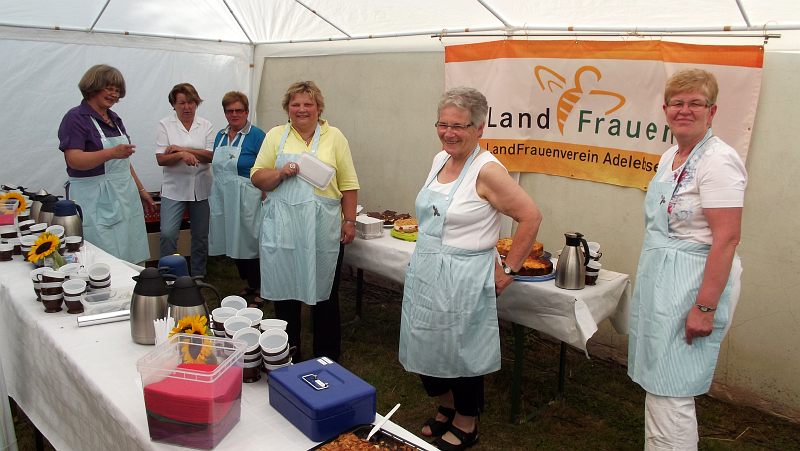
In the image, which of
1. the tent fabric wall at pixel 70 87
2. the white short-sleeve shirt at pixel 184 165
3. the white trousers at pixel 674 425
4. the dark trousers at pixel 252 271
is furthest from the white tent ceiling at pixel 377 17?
the dark trousers at pixel 252 271

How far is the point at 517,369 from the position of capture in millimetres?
3047

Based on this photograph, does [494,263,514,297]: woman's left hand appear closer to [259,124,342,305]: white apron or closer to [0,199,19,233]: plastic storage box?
[259,124,342,305]: white apron

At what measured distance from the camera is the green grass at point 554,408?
3.03m

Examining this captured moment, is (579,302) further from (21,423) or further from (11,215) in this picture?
(11,215)

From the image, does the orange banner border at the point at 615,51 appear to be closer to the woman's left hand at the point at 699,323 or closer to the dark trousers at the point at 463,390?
the woman's left hand at the point at 699,323

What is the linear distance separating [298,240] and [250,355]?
1633 mm

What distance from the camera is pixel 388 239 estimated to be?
12.6ft

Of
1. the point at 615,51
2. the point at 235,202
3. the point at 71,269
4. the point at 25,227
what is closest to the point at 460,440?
the point at 71,269

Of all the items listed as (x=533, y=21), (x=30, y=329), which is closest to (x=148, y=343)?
(x=30, y=329)

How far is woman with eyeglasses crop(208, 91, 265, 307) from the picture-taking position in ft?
15.2

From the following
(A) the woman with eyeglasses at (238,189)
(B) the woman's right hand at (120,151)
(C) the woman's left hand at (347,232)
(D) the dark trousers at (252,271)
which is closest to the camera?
(C) the woman's left hand at (347,232)

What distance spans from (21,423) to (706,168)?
3.43m

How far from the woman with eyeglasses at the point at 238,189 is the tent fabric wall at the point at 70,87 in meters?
1.24

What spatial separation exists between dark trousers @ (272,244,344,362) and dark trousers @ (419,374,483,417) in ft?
3.33
